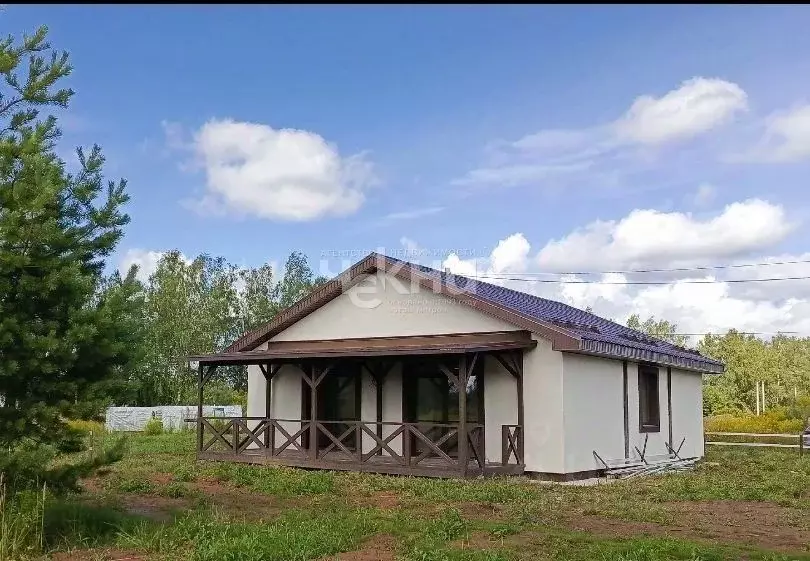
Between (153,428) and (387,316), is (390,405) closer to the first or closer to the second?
(387,316)

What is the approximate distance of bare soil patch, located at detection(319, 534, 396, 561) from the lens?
746 centimetres

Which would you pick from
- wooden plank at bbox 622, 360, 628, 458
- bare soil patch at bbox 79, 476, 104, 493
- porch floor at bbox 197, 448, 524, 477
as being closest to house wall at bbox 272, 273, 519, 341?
porch floor at bbox 197, 448, 524, 477

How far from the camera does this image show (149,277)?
41156mm

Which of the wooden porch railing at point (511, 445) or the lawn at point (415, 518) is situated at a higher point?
the wooden porch railing at point (511, 445)

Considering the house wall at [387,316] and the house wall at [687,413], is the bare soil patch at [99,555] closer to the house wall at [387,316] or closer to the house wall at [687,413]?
the house wall at [387,316]

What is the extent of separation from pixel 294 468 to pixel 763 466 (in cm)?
984

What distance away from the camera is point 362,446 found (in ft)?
53.5

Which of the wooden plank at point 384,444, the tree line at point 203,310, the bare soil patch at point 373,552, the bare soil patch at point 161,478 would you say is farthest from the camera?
the tree line at point 203,310

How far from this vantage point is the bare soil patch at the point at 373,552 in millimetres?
7457

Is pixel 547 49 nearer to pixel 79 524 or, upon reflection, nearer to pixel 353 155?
pixel 353 155

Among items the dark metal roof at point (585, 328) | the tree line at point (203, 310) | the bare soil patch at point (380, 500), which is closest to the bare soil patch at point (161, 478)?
the bare soil patch at point (380, 500)

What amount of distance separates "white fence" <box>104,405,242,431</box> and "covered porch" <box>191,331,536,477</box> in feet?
35.2

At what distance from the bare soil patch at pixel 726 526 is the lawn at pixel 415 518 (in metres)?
0.02

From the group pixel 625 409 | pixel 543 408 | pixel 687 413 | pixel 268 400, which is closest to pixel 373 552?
pixel 543 408
